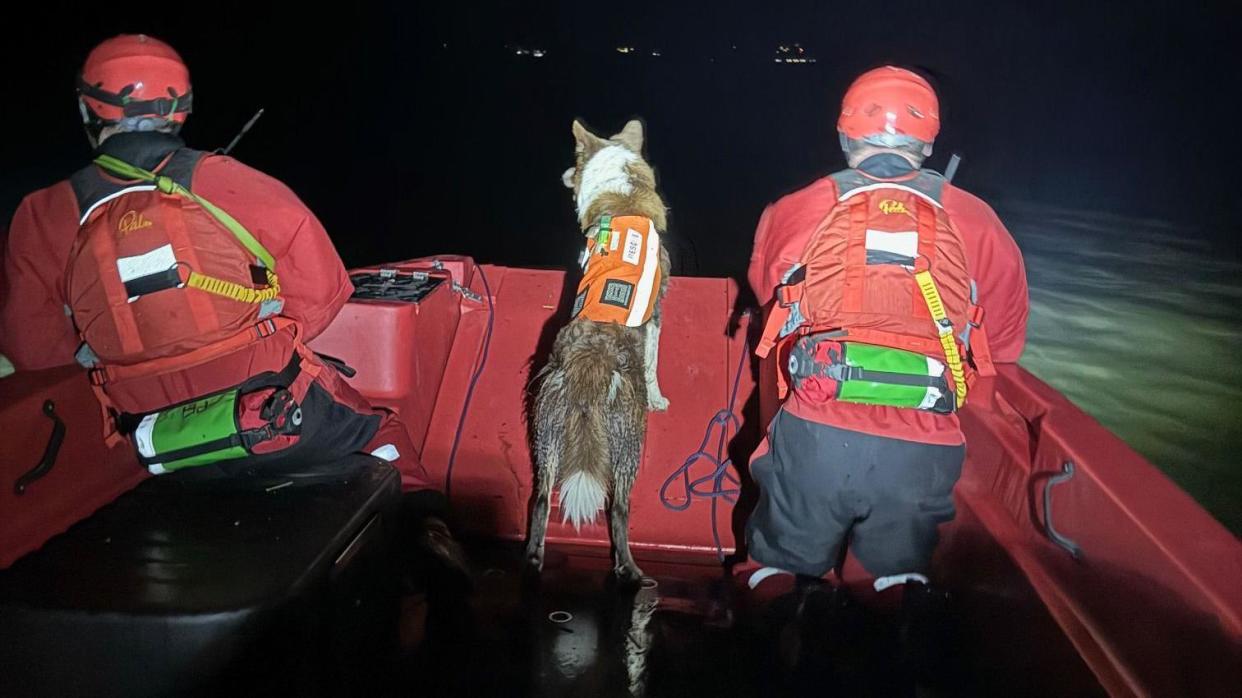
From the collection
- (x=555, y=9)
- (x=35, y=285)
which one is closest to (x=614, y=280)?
(x=35, y=285)

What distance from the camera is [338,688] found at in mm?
2053

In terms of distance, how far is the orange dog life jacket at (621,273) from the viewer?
319cm

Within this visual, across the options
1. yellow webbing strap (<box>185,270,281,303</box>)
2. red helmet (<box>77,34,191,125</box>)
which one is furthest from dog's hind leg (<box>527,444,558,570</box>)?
red helmet (<box>77,34,191,125</box>)

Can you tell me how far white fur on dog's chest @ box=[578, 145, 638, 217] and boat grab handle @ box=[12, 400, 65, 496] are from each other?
2.57 m

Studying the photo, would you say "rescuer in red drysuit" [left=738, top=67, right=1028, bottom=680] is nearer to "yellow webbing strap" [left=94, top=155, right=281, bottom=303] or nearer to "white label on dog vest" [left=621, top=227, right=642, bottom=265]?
"white label on dog vest" [left=621, top=227, right=642, bottom=265]

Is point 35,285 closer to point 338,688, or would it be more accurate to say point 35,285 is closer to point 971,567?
point 338,688

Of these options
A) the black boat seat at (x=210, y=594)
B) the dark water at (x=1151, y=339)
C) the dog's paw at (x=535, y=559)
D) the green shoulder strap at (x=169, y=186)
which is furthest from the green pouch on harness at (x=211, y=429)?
the dark water at (x=1151, y=339)

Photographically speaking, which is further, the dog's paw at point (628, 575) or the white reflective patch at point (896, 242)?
the dog's paw at point (628, 575)

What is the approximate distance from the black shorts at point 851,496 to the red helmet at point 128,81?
248 centimetres

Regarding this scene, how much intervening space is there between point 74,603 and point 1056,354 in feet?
29.1

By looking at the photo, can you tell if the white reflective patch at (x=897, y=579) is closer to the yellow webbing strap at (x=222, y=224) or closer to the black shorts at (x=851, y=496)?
the black shorts at (x=851, y=496)

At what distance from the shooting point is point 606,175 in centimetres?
397

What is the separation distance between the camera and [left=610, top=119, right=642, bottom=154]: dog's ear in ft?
13.6

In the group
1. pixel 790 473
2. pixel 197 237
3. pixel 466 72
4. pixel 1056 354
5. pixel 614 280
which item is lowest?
pixel 1056 354
